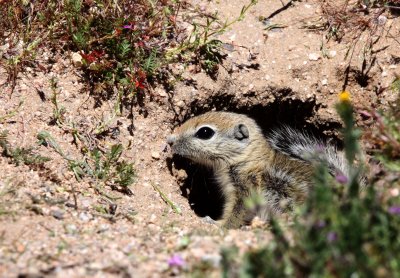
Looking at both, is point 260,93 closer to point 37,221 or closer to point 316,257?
point 37,221

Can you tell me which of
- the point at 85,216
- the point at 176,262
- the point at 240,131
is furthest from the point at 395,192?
the point at 240,131

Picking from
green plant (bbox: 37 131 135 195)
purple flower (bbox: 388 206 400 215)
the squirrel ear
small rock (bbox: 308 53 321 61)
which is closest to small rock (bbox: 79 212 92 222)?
green plant (bbox: 37 131 135 195)

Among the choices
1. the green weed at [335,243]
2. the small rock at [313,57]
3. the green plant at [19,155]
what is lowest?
the small rock at [313,57]

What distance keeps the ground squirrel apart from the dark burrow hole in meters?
0.22

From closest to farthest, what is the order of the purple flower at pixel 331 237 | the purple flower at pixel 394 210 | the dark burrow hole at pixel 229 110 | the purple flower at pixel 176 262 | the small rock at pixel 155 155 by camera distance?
the purple flower at pixel 331 237
the purple flower at pixel 394 210
the purple flower at pixel 176 262
the small rock at pixel 155 155
the dark burrow hole at pixel 229 110

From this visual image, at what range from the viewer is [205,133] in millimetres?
6961

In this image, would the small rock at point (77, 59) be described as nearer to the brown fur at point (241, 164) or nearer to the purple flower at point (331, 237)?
the brown fur at point (241, 164)

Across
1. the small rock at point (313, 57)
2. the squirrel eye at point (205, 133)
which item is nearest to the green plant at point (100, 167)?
the squirrel eye at point (205, 133)

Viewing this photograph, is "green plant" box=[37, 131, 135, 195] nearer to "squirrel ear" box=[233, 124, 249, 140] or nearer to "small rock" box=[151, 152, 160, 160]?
"small rock" box=[151, 152, 160, 160]

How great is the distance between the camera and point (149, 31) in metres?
6.38

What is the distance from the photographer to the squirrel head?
6.84 metres

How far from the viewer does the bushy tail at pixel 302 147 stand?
6305 millimetres

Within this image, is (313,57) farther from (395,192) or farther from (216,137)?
(395,192)

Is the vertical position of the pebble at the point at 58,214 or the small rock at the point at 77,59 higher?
the small rock at the point at 77,59
